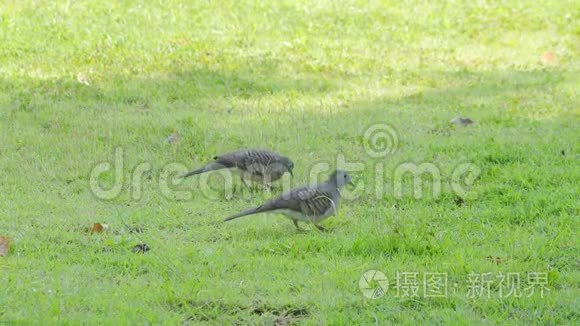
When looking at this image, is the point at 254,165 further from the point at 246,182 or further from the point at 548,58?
the point at 548,58

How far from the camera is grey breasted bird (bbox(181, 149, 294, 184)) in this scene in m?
8.52

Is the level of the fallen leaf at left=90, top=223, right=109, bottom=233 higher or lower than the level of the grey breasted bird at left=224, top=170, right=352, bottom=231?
lower

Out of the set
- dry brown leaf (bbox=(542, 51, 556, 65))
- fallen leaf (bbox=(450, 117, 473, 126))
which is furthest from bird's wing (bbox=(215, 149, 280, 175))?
dry brown leaf (bbox=(542, 51, 556, 65))

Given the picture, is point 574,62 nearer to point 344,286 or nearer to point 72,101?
point 72,101

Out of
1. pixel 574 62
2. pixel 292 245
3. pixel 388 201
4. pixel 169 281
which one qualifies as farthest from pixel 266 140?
pixel 574 62

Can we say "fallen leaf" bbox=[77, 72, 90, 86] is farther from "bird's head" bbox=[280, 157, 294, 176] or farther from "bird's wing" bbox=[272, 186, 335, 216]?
"bird's wing" bbox=[272, 186, 335, 216]

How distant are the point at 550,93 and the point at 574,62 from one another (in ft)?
5.40

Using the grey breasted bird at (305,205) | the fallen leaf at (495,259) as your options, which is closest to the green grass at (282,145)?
the fallen leaf at (495,259)

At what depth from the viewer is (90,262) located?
6.62 meters

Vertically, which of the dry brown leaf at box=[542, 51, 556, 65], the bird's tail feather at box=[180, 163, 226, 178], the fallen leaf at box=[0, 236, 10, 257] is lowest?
the fallen leaf at box=[0, 236, 10, 257]

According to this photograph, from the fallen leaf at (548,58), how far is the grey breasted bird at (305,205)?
641 centimetres

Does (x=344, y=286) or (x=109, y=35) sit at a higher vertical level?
(x=109, y=35)

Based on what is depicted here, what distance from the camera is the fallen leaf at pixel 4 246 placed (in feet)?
22.0

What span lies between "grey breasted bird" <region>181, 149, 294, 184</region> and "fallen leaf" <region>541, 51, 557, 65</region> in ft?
18.7
